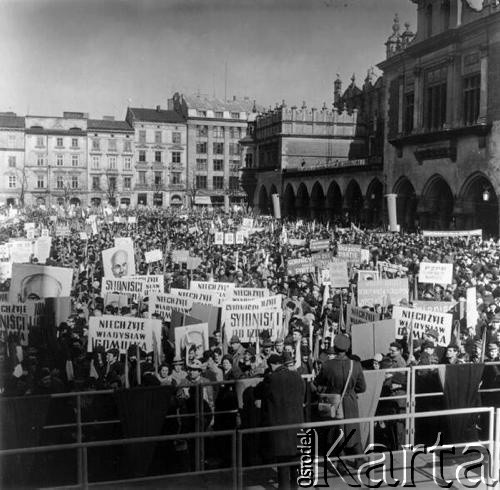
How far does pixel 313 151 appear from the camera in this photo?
59.9m

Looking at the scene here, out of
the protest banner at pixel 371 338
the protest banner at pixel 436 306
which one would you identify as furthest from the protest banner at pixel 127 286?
the protest banner at pixel 371 338

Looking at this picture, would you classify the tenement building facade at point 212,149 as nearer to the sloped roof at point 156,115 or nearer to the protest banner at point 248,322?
the sloped roof at point 156,115

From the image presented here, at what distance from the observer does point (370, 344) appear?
33.0 ft

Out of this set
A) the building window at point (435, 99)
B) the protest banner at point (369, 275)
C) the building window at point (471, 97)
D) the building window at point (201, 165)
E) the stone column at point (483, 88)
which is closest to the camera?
the protest banner at point (369, 275)

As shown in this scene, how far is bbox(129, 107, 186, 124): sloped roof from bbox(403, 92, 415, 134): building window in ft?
151

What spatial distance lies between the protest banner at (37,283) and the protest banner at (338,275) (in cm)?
527

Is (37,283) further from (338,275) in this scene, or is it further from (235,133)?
(235,133)

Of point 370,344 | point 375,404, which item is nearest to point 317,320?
point 370,344

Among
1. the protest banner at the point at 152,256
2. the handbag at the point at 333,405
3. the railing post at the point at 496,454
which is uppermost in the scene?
the protest banner at the point at 152,256

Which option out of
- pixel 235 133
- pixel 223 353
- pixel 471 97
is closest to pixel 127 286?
pixel 223 353

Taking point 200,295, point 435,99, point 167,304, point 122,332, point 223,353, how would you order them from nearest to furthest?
point 122,332, point 223,353, point 167,304, point 200,295, point 435,99

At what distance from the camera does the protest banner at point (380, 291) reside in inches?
532

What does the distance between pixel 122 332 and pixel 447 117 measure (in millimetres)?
29010

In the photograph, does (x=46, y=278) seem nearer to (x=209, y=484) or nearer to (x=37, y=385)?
(x=37, y=385)
